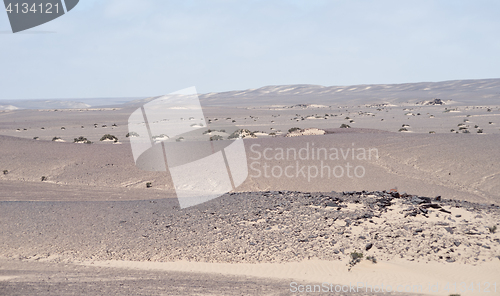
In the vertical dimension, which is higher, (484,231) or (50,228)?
(50,228)

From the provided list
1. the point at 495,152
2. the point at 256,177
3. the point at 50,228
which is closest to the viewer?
the point at 50,228

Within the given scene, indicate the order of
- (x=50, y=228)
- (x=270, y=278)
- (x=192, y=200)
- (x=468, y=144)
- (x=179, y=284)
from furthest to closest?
(x=468, y=144), (x=192, y=200), (x=50, y=228), (x=270, y=278), (x=179, y=284)

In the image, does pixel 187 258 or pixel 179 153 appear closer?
pixel 187 258

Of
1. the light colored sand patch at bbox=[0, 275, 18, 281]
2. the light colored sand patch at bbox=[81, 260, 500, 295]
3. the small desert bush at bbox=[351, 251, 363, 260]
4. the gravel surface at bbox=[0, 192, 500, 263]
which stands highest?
the light colored sand patch at bbox=[0, 275, 18, 281]

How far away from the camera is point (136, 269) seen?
862cm

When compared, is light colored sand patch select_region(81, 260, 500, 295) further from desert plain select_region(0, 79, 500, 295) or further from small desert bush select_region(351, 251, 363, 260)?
small desert bush select_region(351, 251, 363, 260)

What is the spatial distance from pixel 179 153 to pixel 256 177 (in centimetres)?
540

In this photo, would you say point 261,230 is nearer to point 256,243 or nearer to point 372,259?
point 256,243

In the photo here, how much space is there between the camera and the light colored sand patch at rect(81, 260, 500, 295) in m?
7.92

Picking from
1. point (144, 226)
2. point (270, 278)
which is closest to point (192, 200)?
point (144, 226)

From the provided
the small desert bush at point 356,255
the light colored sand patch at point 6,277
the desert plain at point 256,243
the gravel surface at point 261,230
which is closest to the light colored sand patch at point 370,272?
the desert plain at point 256,243

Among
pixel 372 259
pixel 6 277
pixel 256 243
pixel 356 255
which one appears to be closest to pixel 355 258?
pixel 356 255

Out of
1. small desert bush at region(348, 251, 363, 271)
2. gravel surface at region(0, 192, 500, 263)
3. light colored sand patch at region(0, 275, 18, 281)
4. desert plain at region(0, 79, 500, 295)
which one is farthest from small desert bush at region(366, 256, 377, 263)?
light colored sand patch at region(0, 275, 18, 281)

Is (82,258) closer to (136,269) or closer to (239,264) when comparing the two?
(136,269)
